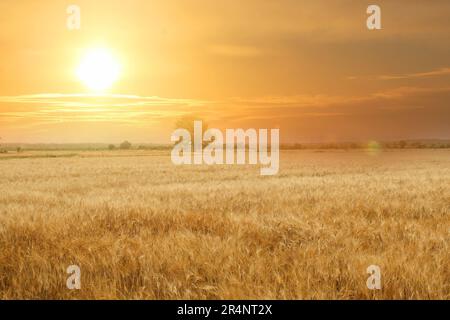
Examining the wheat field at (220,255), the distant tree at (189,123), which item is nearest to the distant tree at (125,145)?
the distant tree at (189,123)

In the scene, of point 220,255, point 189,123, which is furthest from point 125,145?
point 220,255

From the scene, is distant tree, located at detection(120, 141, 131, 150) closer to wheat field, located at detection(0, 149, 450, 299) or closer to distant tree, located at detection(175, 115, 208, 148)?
distant tree, located at detection(175, 115, 208, 148)

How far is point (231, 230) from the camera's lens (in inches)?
272

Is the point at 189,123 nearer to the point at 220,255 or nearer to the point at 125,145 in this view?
the point at 125,145

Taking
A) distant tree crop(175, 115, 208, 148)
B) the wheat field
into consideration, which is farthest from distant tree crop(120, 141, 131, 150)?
the wheat field

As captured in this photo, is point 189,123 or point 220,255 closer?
point 220,255

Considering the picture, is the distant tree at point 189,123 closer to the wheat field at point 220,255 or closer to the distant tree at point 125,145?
the distant tree at point 125,145

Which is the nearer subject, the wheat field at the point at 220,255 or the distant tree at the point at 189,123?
the wheat field at the point at 220,255

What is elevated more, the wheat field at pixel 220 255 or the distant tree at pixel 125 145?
the distant tree at pixel 125 145

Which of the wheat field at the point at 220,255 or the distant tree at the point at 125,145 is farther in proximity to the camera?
the distant tree at the point at 125,145

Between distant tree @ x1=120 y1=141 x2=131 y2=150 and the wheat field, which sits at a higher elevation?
distant tree @ x1=120 y1=141 x2=131 y2=150

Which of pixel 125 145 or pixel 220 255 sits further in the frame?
pixel 125 145

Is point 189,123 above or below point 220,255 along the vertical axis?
above
